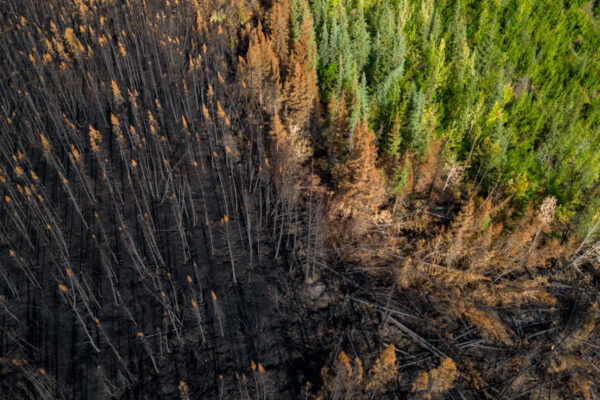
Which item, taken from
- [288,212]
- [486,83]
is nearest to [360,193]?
[288,212]

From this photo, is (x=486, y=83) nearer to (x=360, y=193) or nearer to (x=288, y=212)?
(x=360, y=193)

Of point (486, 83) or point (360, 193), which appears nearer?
point (360, 193)

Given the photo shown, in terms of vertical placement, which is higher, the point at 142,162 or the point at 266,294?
the point at 142,162

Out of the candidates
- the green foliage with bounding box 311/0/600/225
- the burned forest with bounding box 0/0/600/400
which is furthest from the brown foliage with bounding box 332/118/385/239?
the green foliage with bounding box 311/0/600/225

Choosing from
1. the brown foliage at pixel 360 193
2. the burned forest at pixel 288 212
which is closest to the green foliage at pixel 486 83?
the burned forest at pixel 288 212

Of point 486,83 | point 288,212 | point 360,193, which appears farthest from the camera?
point 486,83

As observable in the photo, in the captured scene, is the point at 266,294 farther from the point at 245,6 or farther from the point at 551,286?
the point at 245,6

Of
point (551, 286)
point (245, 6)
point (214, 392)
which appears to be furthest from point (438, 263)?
point (245, 6)

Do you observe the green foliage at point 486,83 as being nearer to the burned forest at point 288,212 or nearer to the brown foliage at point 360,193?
the burned forest at point 288,212
